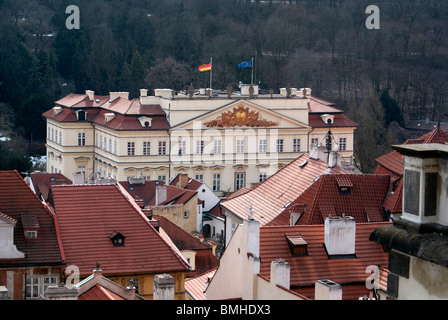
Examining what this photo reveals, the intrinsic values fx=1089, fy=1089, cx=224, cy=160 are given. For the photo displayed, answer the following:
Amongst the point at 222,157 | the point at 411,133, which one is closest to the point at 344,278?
the point at 222,157

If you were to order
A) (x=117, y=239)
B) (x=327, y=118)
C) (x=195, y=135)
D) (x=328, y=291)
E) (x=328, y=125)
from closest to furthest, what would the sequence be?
1. (x=328, y=291)
2. (x=117, y=239)
3. (x=195, y=135)
4. (x=328, y=125)
5. (x=327, y=118)

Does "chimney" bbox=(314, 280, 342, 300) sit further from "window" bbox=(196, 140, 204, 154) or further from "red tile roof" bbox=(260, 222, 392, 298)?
"window" bbox=(196, 140, 204, 154)

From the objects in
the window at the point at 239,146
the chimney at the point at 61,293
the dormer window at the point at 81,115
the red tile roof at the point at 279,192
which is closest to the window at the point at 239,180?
the window at the point at 239,146

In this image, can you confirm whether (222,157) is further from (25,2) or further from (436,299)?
(436,299)

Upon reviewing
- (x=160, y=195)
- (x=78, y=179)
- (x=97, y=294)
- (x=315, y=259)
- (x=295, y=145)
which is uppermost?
(x=97, y=294)

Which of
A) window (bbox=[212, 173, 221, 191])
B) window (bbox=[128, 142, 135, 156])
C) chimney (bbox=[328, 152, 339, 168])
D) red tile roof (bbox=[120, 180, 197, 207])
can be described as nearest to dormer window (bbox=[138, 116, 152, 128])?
window (bbox=[128, 142, 135, 156])

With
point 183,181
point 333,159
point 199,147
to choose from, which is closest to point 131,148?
point 199,147

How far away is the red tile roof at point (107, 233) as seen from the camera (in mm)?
26219

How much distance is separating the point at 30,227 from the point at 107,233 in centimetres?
200

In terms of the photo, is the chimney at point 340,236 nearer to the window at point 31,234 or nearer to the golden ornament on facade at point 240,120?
the window at point 31,234

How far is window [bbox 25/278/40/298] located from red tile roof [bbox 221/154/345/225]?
8449 mm

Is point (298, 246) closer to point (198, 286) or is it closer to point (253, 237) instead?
point (253, 237)

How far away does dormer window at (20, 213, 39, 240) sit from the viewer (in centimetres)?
2595

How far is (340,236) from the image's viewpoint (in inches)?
890
